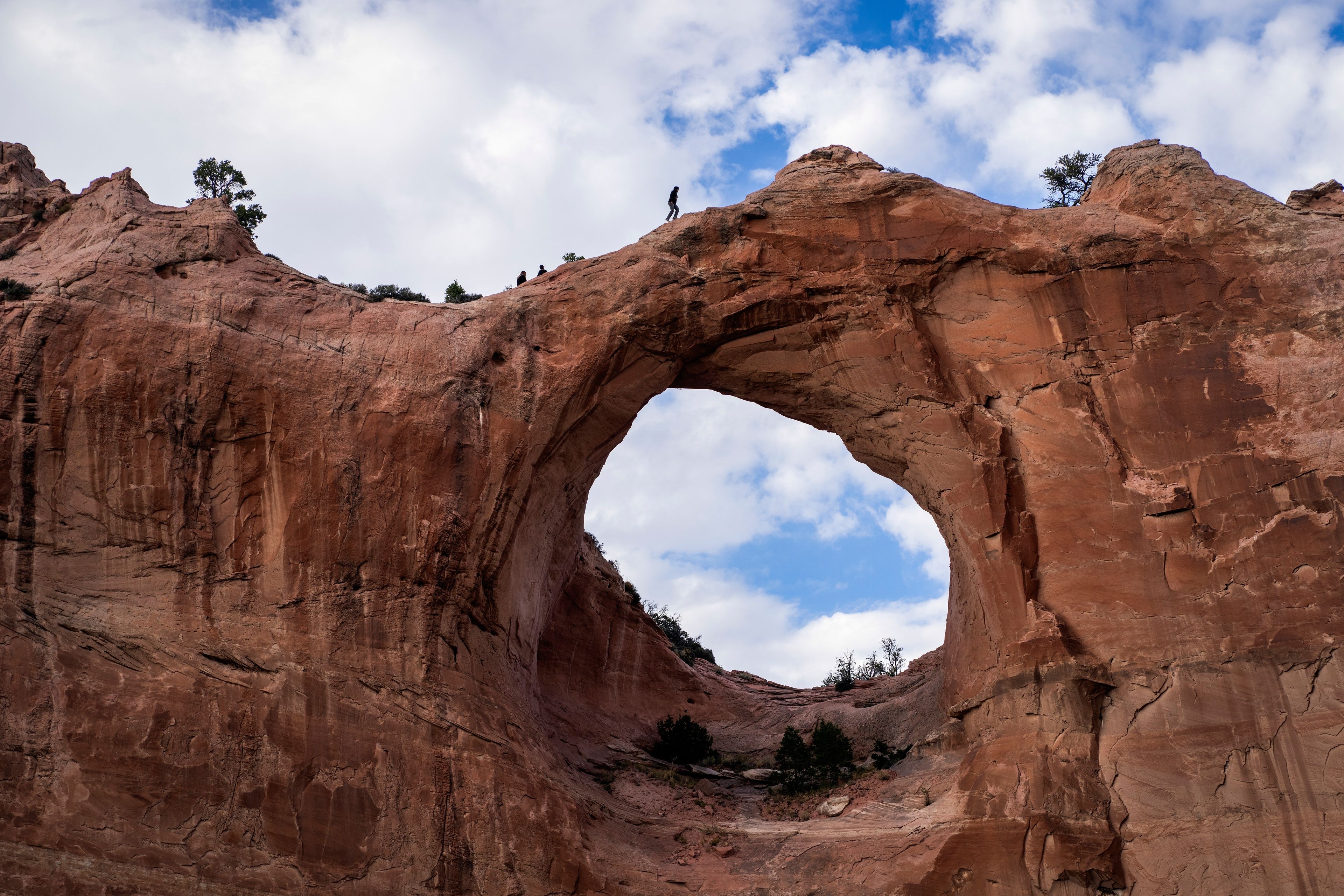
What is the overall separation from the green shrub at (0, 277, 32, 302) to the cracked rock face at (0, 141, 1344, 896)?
29 cm

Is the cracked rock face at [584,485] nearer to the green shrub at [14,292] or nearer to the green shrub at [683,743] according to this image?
→ the green shrub at [14,292]

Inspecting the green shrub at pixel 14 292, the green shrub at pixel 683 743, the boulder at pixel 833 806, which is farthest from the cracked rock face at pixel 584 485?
the green shrub at pixel 683 743

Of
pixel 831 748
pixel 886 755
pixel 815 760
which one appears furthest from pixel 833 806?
pixel 831 748

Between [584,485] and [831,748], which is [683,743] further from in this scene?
[584,485]

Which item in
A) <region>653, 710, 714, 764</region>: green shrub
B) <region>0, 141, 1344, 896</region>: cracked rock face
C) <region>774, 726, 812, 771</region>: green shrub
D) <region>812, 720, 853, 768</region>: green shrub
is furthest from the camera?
<region>653, 710, 714, 764</region>: green shrub

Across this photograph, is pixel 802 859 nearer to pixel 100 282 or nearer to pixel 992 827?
pixel 992 827

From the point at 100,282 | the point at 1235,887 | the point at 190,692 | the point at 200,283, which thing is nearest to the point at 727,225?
the point at 200,283

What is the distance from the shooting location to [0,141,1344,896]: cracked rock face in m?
16.8

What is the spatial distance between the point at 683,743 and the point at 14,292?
17046 millimetres

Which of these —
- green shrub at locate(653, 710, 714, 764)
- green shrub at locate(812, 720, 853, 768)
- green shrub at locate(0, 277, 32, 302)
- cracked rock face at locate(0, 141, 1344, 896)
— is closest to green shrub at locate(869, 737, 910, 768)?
green shrub at locate(812, 720, 853, 768)

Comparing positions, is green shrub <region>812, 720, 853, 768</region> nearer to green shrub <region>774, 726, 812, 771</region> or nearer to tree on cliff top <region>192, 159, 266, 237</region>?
green shrub <region>774, 726, 812, 771</region>

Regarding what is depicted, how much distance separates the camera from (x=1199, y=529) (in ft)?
62.0

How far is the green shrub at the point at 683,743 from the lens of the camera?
25.8 metres

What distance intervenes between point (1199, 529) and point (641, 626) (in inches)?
610
